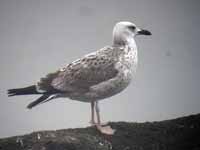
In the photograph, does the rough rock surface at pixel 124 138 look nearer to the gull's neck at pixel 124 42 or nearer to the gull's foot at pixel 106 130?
the gull's foot at pixel 106 130

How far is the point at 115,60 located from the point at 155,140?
0.44 m

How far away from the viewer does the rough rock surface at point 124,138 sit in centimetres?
190

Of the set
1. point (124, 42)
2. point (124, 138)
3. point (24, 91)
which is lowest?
point (124, 138)

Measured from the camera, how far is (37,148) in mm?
1854

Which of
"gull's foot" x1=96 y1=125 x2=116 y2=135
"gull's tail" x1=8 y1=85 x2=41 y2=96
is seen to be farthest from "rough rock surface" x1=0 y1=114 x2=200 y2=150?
"gull's tail" x1=8 y1=85 x2=41 y2=96

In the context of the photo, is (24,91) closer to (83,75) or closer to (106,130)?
(83,75)

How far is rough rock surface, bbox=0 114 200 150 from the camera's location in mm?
1896

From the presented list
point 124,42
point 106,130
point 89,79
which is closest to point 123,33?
point 124,42

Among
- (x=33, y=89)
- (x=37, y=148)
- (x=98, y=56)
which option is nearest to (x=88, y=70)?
(x=98, y=56)

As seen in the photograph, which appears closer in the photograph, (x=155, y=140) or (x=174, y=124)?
(x=155, y=140)

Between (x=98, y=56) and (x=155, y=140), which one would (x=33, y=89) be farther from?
(x=155, y=140)

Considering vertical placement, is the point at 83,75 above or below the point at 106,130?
above

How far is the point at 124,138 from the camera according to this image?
6.83 ft

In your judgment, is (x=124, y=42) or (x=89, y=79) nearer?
(x=89, y=79)
